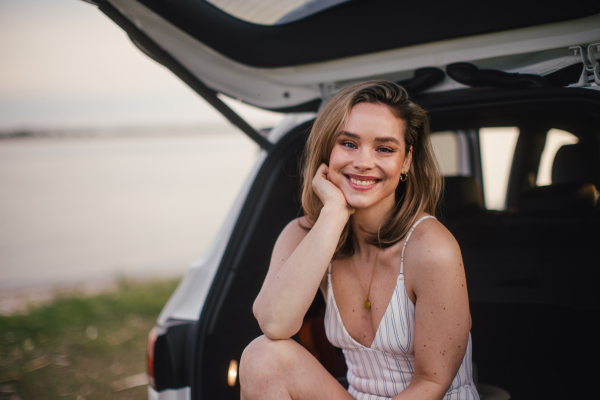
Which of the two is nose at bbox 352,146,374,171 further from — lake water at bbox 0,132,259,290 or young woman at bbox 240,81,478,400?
lake water at bbox 0,132,259,290

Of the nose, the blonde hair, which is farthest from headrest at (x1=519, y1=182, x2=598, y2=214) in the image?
the nose

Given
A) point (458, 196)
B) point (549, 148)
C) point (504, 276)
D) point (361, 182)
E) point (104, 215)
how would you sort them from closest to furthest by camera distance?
point (361, 182) → point (504, 276) → point (458, 196) → point (549, 148) → point (104, 215)

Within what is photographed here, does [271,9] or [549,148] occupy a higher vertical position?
[271,9]

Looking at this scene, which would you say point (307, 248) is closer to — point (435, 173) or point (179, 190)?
point (435, 173)

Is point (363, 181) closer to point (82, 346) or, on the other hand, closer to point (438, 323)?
point (438, 323)

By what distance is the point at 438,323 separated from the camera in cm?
134

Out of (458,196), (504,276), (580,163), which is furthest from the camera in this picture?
(458,196)

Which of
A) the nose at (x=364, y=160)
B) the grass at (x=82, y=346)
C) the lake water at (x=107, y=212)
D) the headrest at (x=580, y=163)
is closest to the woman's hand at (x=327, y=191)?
the nose at (x=364, y=160)

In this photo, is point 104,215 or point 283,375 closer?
point 283,375

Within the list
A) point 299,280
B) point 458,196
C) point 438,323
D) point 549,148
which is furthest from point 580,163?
point 299,280

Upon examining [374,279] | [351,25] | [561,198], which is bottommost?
[374,279]

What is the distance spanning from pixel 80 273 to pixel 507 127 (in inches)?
199

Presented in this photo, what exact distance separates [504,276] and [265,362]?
1128mm

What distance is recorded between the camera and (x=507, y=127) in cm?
293
